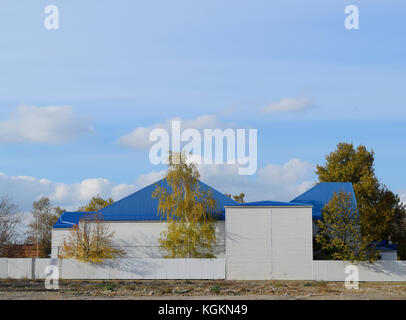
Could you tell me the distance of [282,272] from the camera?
4731 centimetres

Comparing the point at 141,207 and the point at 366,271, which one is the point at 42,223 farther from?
the point at 366,271

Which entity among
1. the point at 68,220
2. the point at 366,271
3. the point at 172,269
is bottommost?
the point at 366,271

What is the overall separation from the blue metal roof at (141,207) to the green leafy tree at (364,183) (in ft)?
60.6

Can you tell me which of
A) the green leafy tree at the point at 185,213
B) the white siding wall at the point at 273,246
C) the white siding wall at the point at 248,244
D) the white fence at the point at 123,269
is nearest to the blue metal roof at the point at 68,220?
the white fence at the point at 123,269

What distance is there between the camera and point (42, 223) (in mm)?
85062

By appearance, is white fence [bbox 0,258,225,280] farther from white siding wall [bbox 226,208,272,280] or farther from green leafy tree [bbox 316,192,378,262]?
green leafy tree [bbox 316,192,378,262]

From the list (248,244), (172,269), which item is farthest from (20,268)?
(248,244)

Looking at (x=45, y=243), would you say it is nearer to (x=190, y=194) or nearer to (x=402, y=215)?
(x=190, y=194)

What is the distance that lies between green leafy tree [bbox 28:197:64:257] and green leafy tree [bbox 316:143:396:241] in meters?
38.1

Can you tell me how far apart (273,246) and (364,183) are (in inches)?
1045

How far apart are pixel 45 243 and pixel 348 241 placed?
46287 millimetres

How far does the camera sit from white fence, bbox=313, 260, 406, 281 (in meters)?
47.2

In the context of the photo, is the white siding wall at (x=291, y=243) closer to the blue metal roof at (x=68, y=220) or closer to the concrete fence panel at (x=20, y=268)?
the blue metal roof at (x=68, y=220)

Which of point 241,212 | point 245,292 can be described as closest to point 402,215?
point 241,212
